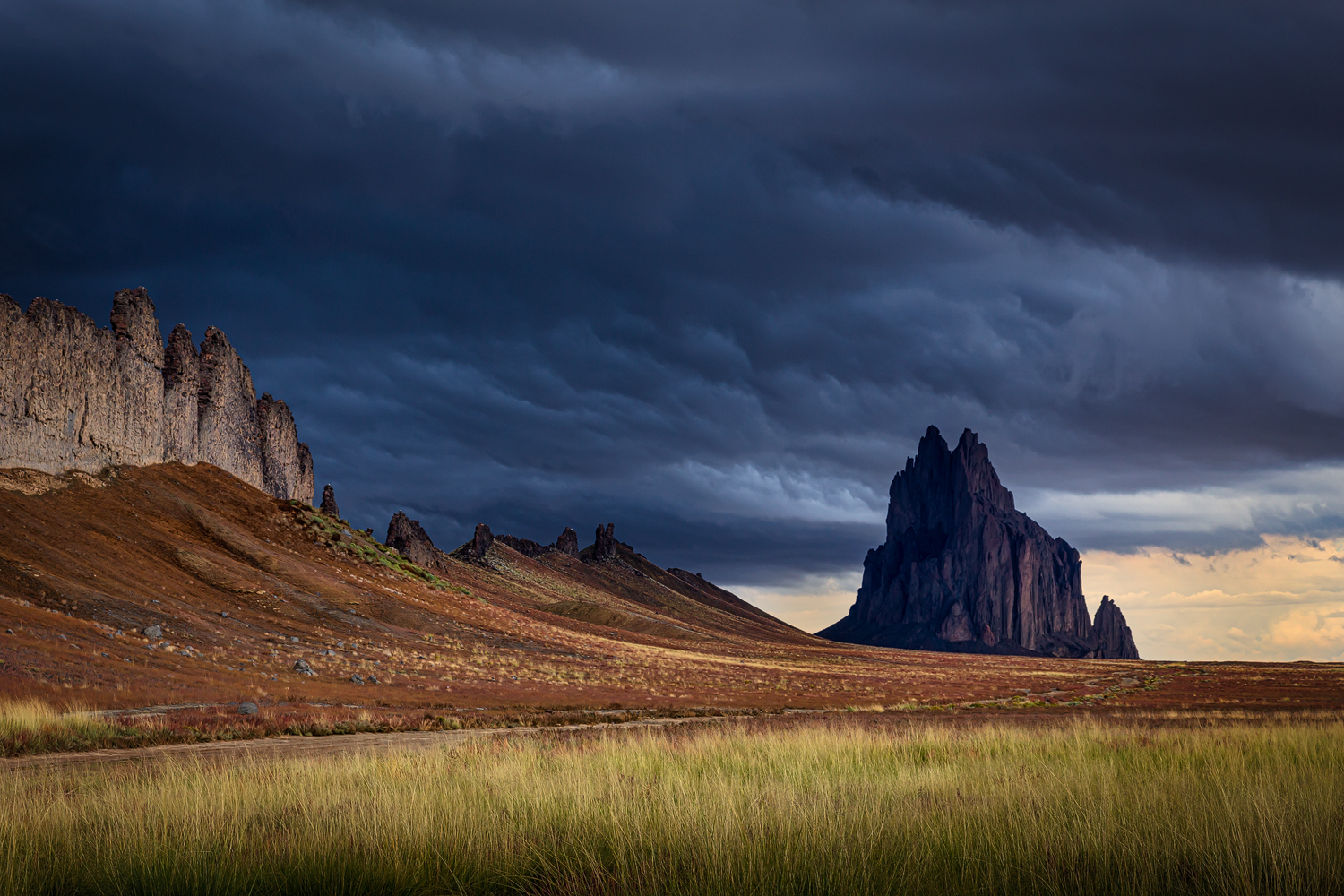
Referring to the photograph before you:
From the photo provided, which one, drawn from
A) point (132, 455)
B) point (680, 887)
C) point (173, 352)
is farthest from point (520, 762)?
point (173, 352)

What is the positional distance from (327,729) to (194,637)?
29795 mm

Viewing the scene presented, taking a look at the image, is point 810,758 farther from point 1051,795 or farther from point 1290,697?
point 1290,697

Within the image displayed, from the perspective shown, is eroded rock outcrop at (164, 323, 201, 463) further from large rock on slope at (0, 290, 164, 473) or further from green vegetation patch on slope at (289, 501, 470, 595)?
green vegetation patch on slope at (289, 501, 470, 595)

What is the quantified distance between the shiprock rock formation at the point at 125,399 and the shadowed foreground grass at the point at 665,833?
2484 inches

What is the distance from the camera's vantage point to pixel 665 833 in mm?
6906

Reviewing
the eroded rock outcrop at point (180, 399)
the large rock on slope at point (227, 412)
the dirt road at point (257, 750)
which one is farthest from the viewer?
the large rock on slope at point (227, 412)

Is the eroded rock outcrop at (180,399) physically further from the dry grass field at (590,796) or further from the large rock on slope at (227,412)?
the dry grass field at (590,796)

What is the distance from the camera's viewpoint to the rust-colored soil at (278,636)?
3591 centimetres

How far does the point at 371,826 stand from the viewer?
7.37 metres

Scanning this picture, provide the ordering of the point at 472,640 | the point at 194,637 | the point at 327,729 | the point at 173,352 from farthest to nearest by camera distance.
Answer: the point at 173,352
the point at 472,640
the point at 194,637
the point at 327,729

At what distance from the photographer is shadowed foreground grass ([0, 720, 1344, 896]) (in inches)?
232

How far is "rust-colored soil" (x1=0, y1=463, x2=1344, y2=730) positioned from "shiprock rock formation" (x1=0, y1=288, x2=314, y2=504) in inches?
100

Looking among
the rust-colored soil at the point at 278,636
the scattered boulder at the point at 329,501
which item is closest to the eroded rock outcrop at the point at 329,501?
the scattered boulder at the point at 329,501

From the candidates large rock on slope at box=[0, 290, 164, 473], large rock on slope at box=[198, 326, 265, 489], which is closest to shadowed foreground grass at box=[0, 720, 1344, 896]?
large rock on slope at box=[0, 290, 164, 473]
